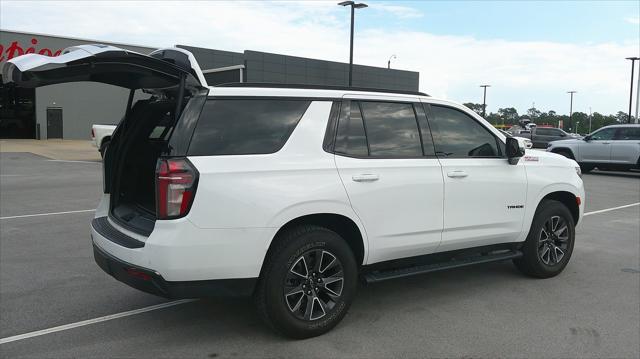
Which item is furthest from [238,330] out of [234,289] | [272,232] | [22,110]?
[22,110]

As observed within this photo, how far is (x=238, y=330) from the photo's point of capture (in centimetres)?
410

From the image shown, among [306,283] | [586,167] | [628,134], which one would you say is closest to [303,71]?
[586,167]

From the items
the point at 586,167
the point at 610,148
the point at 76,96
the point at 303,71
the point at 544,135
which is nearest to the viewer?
the point at 610,148

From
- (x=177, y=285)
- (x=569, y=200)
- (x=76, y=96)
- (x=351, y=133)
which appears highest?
(x=76, y=96)

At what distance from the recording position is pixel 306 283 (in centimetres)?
390

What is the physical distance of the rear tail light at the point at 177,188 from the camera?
11.3 feet

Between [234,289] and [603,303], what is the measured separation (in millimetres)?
3367

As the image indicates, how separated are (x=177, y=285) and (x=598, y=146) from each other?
61.8 feet

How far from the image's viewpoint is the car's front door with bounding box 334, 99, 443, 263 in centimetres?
410

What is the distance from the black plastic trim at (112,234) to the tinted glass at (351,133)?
63.6 inches

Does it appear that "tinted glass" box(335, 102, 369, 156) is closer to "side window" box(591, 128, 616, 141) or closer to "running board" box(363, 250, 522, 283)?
"running board" box(363, 250, 522, 283)

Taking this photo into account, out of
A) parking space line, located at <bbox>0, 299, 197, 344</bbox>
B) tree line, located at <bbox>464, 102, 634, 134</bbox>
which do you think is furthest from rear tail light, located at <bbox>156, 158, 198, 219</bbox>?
tree line, located at <bbox>464, 102, 634, 134</bbox>

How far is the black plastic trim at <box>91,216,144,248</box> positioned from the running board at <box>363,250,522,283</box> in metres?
1.79

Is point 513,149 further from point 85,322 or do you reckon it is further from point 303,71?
point 303,71
